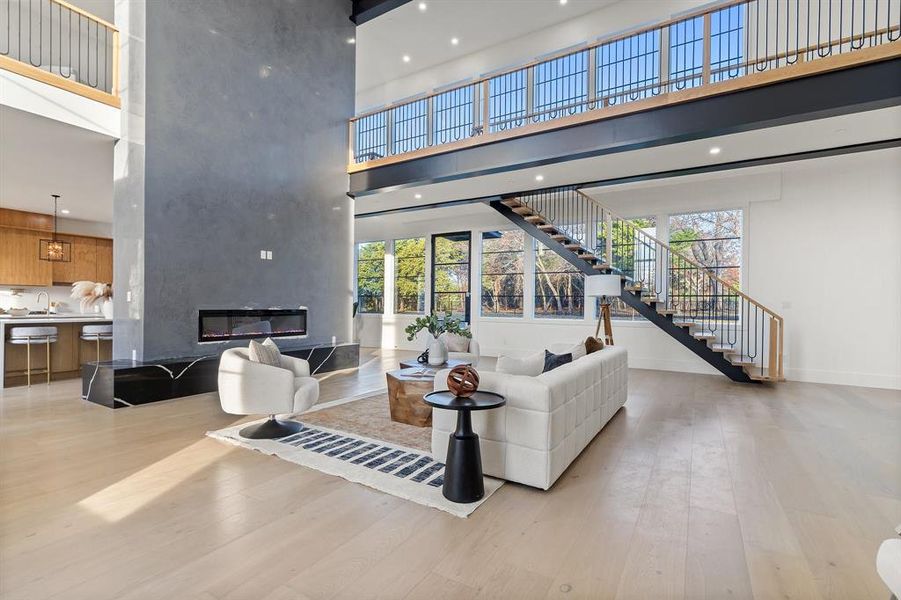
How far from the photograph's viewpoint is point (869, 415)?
465cm

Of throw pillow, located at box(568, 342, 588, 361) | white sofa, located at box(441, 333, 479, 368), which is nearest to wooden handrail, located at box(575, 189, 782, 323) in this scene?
white sofa, located at box(441, 333, 479, 368)

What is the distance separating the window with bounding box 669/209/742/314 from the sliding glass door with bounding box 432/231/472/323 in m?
4.29

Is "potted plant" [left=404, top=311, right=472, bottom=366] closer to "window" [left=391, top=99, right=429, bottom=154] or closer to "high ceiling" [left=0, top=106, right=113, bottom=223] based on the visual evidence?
"high ceiling" [left=0, top=106, right=113, bottom=223]

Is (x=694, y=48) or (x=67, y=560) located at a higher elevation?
(x=694, y=48)

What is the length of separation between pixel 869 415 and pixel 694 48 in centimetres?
556

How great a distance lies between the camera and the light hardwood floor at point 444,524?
5.96ft

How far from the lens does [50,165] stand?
6.40 metres

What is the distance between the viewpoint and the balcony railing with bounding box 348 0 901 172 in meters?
4.68

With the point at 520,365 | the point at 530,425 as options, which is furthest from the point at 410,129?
the point at 530,425

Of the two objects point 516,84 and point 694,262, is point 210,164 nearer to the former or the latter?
point 516,84

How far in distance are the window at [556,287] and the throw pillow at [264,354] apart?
6.17 meters

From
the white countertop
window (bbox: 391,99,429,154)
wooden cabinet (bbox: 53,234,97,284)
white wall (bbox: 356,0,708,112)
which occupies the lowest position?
the white countertop

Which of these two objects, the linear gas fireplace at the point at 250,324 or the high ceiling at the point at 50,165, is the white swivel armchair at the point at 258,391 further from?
the high ceiling at the point at 50,165

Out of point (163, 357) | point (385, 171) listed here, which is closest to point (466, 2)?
point (385, 171)
